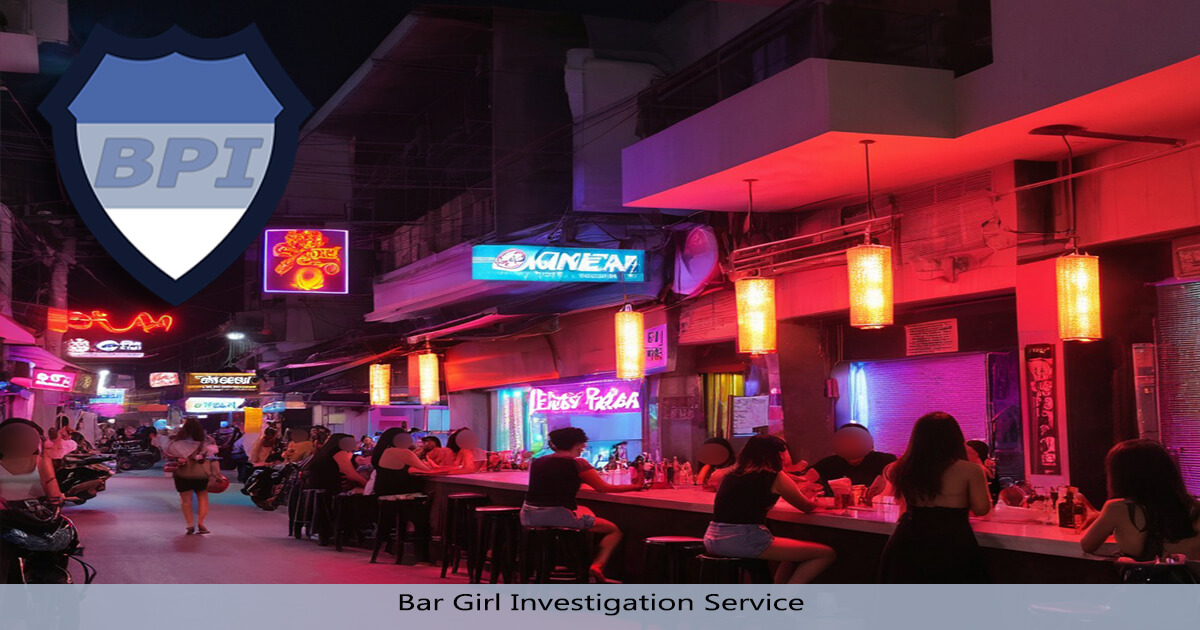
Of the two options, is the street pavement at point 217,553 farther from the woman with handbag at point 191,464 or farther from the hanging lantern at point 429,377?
the hanging lantern at point 429,377

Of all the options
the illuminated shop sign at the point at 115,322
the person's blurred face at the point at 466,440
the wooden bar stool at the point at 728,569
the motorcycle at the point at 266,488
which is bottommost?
the motorcycle at the point at 266,488

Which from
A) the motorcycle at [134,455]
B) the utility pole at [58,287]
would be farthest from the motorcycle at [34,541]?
the motorcycle at [134,455]

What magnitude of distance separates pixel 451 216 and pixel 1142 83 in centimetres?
1613

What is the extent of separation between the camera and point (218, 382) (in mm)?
38688

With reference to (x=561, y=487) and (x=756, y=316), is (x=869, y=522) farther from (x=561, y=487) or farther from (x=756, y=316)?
(x=756, y=316)

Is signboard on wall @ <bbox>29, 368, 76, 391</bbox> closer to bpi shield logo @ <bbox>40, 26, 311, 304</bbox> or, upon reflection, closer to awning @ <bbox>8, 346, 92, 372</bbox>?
awning @ <bbox>8, 346, 92, 372</bbox>

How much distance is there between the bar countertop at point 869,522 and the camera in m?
5.97

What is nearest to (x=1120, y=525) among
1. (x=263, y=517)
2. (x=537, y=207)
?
(x=537, y=207)

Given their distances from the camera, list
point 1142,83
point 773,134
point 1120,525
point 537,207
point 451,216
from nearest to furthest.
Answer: point 1120,525 < point 1142,83 < point 773,134 < point 537,207 < point 451,216

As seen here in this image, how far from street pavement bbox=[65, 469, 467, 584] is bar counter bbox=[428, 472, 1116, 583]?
2.01 m

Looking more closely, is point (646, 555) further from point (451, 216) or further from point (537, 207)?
point (451, 216)

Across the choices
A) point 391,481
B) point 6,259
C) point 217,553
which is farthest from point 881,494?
point 6,259

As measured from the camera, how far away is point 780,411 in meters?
12.4

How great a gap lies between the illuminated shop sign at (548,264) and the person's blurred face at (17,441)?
20.4 feet
